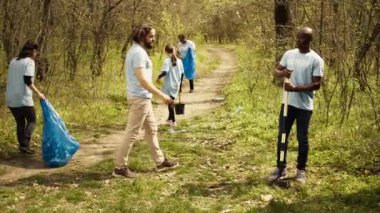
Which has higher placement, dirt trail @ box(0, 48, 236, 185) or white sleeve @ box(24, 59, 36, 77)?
white sleeve @ box(24, 59, 36, 77)

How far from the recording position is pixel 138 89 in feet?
21.7

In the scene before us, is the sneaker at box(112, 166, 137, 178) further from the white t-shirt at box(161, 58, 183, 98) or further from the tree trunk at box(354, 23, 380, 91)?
the tree trunk at box(354, 23, 380, 91)

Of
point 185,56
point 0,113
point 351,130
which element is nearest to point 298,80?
point 351,130

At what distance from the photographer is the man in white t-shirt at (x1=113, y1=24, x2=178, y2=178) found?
645 centimetres

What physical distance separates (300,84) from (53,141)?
3661mm

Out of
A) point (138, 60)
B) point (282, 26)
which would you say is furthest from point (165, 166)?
point (282, 26)

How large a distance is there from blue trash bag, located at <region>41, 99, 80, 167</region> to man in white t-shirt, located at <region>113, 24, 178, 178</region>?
1.03 meters

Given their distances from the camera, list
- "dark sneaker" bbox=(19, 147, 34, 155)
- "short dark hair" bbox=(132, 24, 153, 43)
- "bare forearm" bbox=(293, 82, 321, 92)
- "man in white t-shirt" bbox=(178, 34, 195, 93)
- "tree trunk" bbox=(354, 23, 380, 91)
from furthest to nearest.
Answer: "man in white t-shirt" bbox=(178, 34, 195, 93) < "tree trunk" bbox=(354, 23, 380, 91) < "dark sneaker" bbox=(19, 147, 34, 155) < "short dark hair" bbox=(132, 24, 153, 43) < "bare forearm" bbox=(293, 82, 321, 92)

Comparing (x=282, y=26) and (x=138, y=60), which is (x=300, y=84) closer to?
(x=138, y=60)

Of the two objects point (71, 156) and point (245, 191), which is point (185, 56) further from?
point (245, 191)

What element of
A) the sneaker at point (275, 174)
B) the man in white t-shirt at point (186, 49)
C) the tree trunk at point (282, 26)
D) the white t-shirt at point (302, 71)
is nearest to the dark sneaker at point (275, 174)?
the sneaker at point (275, 174)

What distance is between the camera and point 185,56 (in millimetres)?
17250

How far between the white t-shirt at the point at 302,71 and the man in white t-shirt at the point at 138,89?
5.27 ft

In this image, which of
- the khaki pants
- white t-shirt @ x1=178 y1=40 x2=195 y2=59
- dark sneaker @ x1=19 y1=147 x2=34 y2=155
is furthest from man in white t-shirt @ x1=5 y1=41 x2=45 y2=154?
white t-shirt @ x1=178 y1=40 x2=195 y2=59
